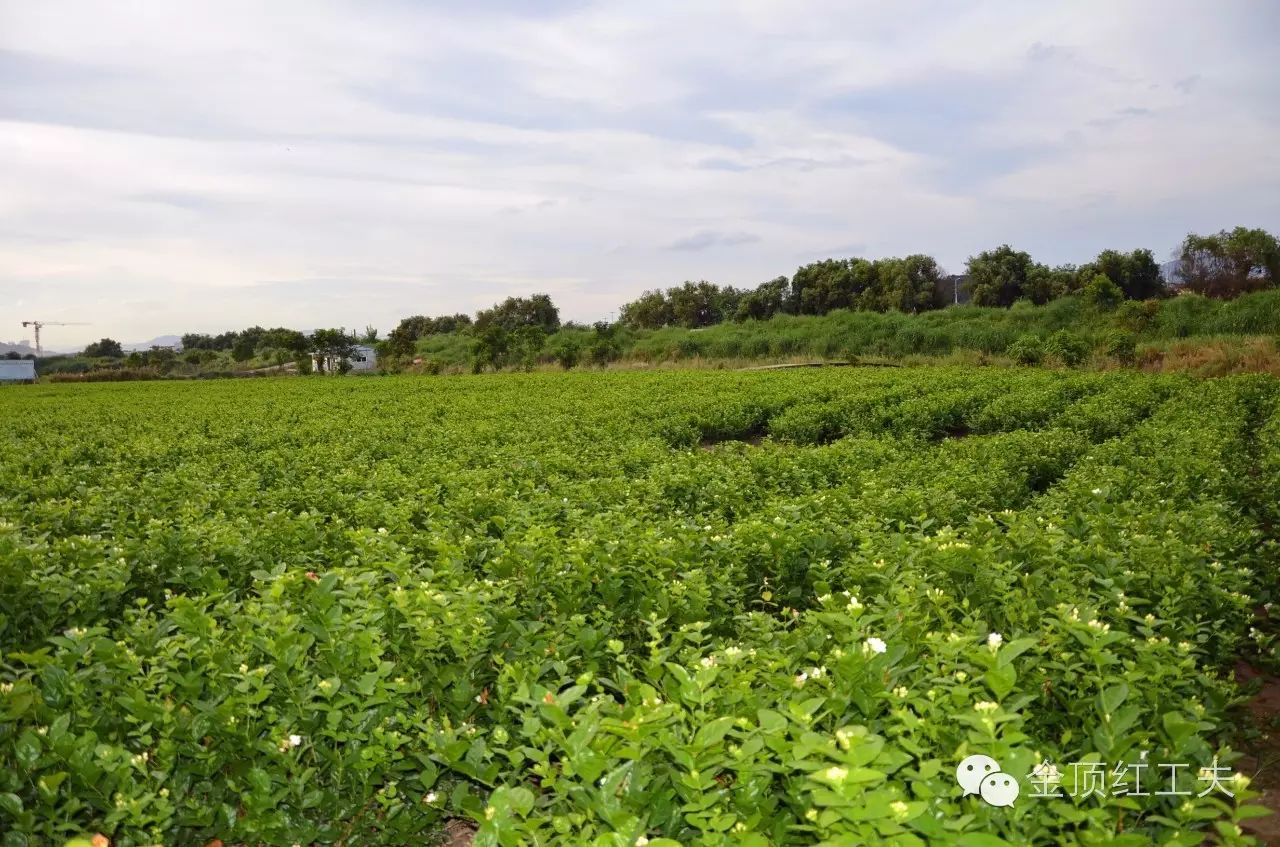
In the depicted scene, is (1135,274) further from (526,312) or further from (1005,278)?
(526,312)

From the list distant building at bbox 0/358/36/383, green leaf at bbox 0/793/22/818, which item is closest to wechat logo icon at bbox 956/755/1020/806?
green leaf at bbox 0/793/22/818

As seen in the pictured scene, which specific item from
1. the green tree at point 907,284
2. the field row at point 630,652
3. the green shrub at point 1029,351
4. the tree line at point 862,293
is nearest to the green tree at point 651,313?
the tree line at point 862,293

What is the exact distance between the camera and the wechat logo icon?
6.93 ft

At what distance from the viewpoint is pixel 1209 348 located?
26.7m

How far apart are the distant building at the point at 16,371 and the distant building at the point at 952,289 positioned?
67217 mm

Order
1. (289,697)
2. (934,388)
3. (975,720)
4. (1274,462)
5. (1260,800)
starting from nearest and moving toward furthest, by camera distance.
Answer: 1. (975,720)
2. (289,697)
3. (1260,800)
4. (1274,462)
5. (934,388)

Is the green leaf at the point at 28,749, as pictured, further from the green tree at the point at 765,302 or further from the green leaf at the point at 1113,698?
the green tree at the point at 765,302

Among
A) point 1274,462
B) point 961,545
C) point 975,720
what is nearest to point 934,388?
point 1274,462

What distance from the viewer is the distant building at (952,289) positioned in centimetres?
5656

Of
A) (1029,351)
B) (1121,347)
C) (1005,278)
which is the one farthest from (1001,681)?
(1005,278)

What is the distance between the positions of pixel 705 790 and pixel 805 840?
333mm

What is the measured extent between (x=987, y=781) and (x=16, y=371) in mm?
75361

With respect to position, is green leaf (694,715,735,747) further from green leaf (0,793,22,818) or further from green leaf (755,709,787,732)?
green leaf (0,793,22,818)

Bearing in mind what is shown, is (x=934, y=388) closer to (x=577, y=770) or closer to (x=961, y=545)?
(x=961, y=545)
